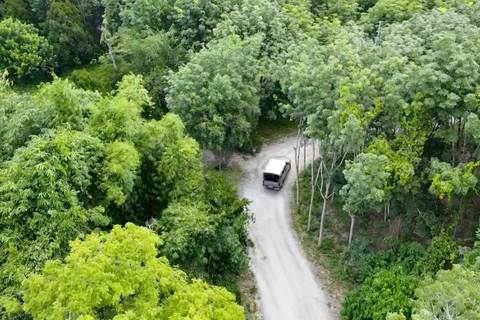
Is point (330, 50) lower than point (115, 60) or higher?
higher

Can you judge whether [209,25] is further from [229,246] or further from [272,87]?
[229,246]

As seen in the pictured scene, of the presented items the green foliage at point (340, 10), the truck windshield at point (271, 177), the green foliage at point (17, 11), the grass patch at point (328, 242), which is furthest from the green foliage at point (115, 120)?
the green foliage at point (17, 11)

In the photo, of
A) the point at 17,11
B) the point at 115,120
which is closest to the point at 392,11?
the point at 115,120

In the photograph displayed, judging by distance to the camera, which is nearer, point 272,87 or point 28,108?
point 28,108

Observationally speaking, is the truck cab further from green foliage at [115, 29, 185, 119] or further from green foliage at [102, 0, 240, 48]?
green foliage at [102, 0, 240, 48]

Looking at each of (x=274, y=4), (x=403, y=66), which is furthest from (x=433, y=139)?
(x=274, y=4)

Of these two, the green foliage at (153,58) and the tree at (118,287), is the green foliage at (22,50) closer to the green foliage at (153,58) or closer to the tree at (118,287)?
the green foliage at (153,58)
